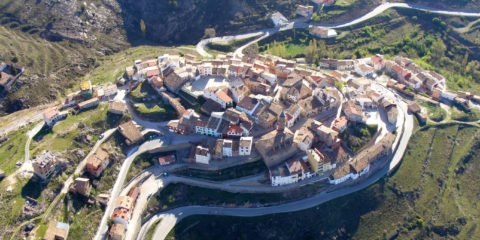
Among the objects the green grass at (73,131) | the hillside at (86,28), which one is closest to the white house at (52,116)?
the green grass at (73,131)

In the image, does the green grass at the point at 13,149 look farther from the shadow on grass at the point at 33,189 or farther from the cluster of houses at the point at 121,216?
the cluster of houses at the point at 121,216

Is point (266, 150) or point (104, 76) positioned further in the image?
point (104, 76)

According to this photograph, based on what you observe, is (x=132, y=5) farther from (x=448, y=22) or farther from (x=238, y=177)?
(x=448, y=22)

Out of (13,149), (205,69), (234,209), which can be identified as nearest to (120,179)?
(13,149)

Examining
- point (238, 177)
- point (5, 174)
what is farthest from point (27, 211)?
point (238, 177)

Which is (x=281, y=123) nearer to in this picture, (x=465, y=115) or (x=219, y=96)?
(x=219, y=96)

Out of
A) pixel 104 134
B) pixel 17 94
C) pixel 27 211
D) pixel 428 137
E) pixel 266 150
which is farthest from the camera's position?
pixel 17 94
